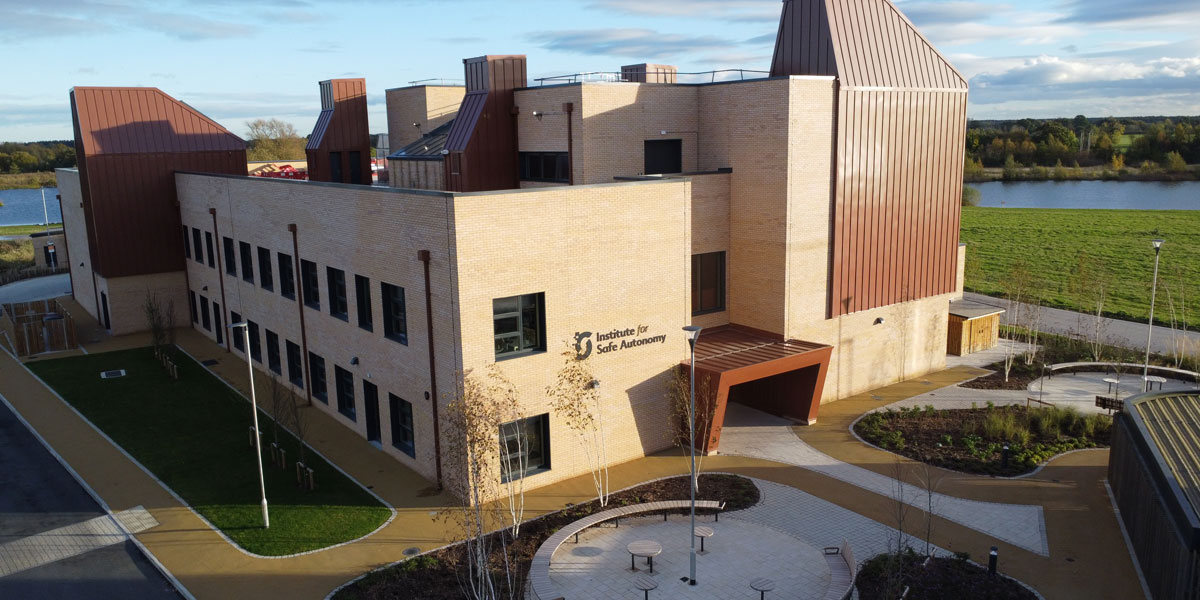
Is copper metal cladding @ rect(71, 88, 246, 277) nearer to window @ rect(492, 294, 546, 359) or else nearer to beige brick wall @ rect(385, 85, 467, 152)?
beige brick wall @ rect(385, 85, 467, 152)

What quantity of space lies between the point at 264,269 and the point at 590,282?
15.4m

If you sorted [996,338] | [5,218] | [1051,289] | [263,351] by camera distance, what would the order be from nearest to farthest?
Result: [263,351]
[996,338]
[1051,289]
[5,218]

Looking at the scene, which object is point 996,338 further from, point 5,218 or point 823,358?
point 5,218

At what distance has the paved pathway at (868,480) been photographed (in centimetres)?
1921

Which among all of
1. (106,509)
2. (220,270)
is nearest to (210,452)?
(106,509)

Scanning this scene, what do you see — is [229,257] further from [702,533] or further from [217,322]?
[702,533]

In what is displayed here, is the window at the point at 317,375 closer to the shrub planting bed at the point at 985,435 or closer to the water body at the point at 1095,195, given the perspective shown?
the shrub planting bed at the point at 985,435

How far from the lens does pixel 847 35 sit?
2734 cm

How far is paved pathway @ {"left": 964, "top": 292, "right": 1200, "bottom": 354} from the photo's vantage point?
35656 millimetres

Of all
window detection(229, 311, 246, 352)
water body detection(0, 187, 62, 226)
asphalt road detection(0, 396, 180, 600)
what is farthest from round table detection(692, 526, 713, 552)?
water body detection(0, 187, 62, 226)

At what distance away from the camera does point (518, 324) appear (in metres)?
21.1

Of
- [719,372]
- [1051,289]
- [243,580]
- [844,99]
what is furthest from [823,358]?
[1051,289]

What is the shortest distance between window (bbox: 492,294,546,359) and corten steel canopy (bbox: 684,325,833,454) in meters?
5.05

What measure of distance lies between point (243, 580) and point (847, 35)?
2375 cm
